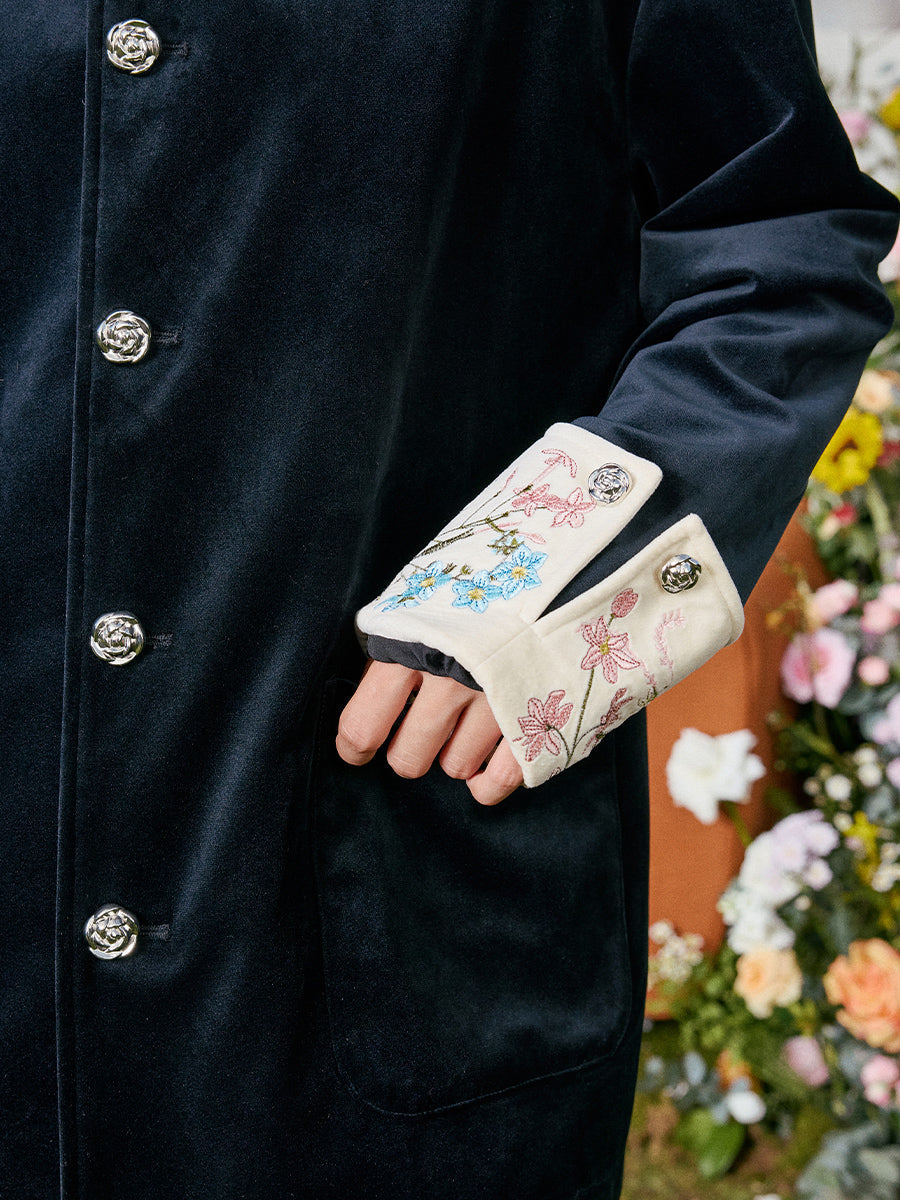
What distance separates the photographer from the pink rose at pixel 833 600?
1613 mm

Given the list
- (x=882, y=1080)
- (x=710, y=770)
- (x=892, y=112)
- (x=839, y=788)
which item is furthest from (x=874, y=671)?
(x=892, y=112)

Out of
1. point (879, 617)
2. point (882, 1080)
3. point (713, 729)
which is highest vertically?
point (879, 617)

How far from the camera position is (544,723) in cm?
58

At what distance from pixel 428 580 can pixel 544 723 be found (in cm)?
11

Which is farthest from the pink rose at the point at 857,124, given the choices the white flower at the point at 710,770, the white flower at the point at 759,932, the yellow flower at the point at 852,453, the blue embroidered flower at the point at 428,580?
the blue embroidered flower at the point at 428,580

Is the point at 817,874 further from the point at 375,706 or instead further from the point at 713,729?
the point at 375,706

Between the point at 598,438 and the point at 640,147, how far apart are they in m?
0.27

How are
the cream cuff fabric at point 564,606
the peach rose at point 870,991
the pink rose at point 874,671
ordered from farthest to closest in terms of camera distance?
the pink rose at point 874,671, the peach rose at point 870,991, the cream cuff fabric at point 564,606

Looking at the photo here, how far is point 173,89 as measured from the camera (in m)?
0.62

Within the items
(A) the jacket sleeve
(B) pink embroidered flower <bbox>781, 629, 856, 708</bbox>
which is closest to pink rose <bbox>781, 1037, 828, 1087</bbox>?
(B) pink embroidered flower <bbox>781, 629, 856, 708</bbox>

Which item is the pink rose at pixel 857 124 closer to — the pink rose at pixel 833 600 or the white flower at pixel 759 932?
the pink rose at pixel 833 600

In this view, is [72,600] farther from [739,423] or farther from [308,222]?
[739,423]

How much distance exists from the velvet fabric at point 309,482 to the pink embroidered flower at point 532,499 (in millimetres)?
68

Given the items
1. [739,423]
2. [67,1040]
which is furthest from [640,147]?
[67,1040]
